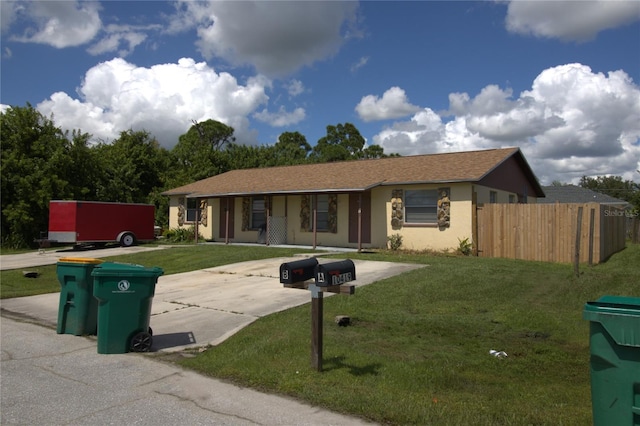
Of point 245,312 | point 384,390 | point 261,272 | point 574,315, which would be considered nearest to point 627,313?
point 384,390

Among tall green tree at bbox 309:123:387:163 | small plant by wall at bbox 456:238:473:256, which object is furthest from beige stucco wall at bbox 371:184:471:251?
tall green tree at bbox 309:123:387:163

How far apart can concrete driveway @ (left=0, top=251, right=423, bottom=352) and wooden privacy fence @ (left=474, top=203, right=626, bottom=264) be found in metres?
4.69

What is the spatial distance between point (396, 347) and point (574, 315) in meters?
3.89

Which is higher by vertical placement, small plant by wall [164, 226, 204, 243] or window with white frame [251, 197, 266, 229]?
window with white frame [251, 197, 266, 229]

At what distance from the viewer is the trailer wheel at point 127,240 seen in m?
25.0

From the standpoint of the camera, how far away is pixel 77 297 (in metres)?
7.51

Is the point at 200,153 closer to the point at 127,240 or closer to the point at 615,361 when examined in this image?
the point at 127,240

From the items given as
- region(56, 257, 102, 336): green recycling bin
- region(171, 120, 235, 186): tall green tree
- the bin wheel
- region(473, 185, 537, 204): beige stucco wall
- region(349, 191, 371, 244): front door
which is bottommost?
the bin wheel

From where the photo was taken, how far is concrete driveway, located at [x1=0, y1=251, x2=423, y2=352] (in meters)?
7.73

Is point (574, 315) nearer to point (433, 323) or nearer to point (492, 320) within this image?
point (492, 320)

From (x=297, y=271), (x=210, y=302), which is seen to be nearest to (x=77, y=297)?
(x=210, y=302)

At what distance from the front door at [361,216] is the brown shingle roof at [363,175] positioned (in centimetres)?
70

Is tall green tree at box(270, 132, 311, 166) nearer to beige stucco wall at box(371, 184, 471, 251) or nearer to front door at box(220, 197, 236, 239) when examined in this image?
front door at box(220, 197, 236, 239)

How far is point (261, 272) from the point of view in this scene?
540 inches
